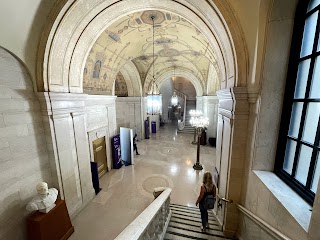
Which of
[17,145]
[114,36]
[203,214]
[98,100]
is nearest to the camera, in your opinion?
[17,145]

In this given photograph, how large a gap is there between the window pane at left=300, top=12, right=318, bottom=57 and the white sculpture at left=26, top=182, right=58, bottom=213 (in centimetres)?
544

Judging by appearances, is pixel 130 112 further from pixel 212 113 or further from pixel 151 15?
pixel 151 15

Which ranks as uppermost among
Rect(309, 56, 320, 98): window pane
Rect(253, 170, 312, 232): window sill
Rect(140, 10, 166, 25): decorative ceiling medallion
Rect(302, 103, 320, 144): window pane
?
Rect(140, 10, 166, 25): decorative ceiling medallion

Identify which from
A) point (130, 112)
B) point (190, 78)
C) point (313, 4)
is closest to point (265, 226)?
point (313, 4)

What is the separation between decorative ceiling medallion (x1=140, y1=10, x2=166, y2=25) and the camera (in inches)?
188

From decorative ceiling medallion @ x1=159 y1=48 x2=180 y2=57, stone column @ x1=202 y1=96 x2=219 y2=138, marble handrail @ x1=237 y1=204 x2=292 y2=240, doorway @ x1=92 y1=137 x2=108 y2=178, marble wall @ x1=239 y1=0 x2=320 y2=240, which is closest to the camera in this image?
marble handrail @ x1=237 y1=204 x2=292 y2=240

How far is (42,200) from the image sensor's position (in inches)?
132

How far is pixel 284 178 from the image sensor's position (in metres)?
2.47

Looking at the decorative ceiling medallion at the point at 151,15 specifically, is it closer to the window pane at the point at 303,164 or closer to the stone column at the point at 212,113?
the window pane at the point at 303,164

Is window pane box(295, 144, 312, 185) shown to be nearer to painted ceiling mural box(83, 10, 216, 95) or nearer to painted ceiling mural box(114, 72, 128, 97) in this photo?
painted ceiling mural box(83, 10, 216, 95)

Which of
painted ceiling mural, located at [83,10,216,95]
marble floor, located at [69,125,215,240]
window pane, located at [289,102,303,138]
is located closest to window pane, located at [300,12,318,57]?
window pane, located at [289,102,303,138]

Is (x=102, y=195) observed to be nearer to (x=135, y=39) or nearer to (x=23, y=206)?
(x=23, y=206)

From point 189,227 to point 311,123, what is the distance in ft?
11.5

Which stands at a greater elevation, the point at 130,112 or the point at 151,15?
the point at 151,15
